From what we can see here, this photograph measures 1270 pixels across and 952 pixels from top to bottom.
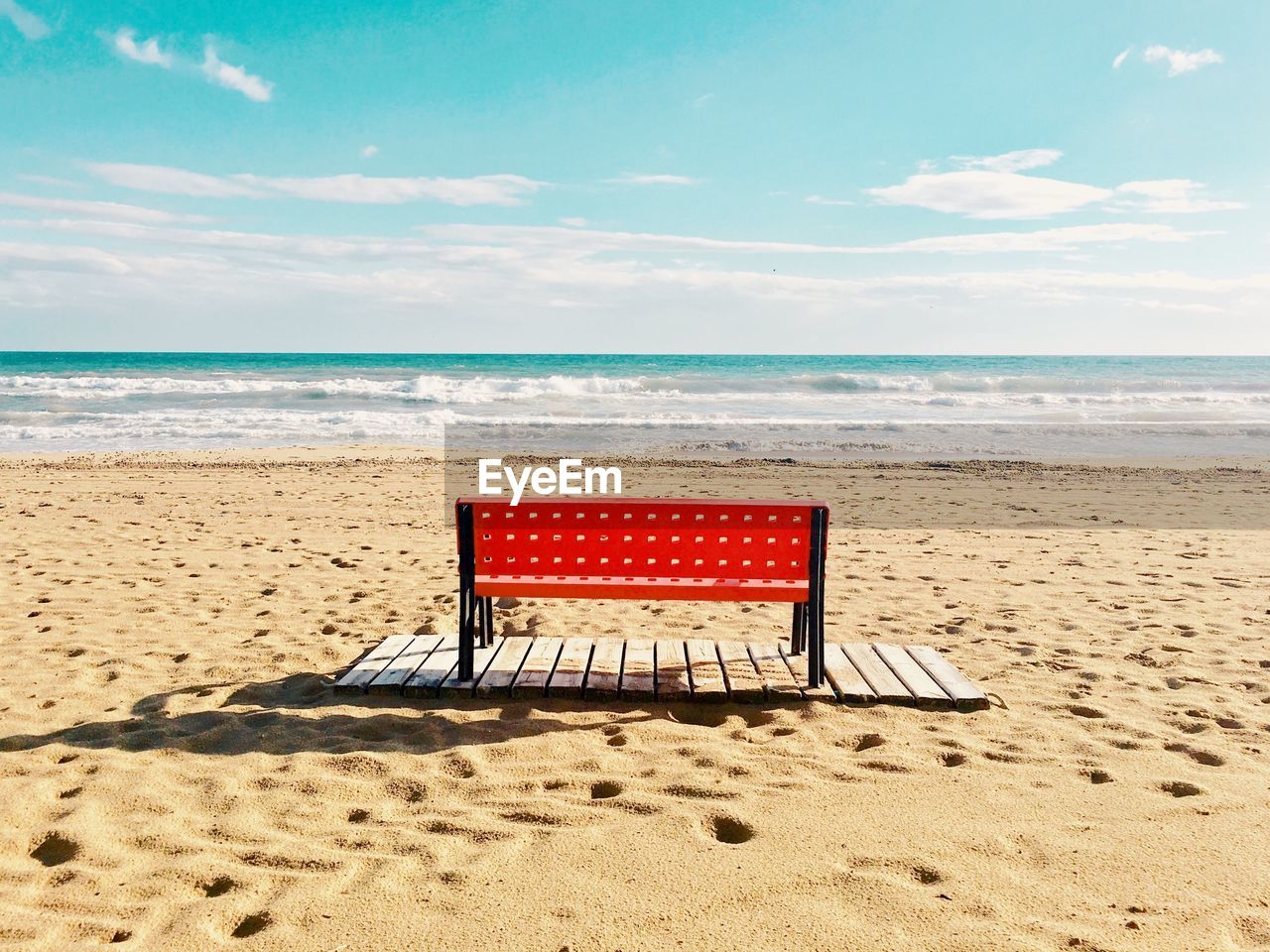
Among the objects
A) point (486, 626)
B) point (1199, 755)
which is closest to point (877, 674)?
point (1199, 755)

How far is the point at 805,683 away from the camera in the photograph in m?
4.64

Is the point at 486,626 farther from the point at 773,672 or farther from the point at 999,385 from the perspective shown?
the point at 999,385

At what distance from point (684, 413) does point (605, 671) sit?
76.1 ft

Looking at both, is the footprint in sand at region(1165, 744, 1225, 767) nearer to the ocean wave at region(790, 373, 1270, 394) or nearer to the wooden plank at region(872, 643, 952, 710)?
the wooden plank at region(872, 643, 952, 710)

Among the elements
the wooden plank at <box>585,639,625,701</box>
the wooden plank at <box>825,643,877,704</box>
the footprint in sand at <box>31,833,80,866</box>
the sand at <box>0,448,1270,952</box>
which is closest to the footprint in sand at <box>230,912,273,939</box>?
the sand at <box>0,448,1270,952</box>

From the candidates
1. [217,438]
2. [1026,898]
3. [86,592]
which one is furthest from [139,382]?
[1026,898]

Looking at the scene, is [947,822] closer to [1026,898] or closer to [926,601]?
[1026,898]

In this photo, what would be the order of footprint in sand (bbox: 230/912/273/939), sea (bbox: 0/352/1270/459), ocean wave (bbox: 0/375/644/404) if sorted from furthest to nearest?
ocean wave (bbox: 0/375/644/404) < sea (bbox: 0/352/1270/459) < footprint in sand (bbox: 230/912/273/939)

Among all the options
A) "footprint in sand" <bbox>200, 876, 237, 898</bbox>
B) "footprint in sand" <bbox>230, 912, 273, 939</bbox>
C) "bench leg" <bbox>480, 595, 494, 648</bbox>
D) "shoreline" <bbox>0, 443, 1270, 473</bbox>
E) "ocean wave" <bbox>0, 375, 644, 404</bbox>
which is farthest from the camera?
"ocean wave" <bbox>0, 375, 644, 404</bbox>

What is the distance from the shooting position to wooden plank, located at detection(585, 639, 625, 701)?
4.52m

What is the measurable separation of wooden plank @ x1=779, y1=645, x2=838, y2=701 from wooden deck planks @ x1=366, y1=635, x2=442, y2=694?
7.18 feet

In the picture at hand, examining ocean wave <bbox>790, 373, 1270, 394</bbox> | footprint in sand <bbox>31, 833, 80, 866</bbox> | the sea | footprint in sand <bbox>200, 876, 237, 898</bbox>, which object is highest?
ocean wave <bbox>790, 373, 1270, 394</bbox>

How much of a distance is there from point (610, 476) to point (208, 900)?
38.9ft

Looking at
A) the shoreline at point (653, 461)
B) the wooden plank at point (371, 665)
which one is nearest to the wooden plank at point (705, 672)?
the wooden plank at point (371, 665)
